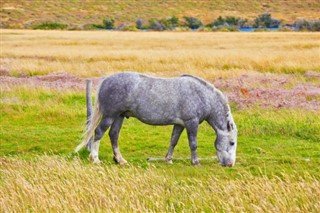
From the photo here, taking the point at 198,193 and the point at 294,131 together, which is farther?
the point at 294,131

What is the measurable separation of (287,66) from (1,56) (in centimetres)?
1923

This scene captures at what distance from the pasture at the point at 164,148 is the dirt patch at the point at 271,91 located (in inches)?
1.7

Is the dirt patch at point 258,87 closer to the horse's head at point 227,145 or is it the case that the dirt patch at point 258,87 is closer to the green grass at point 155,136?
the green grass at point 155,136

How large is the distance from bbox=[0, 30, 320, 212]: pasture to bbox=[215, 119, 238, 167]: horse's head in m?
0.23

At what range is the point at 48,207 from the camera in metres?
8.36

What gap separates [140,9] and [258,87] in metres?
123

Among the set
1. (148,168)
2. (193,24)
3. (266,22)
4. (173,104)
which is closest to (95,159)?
(148,168)

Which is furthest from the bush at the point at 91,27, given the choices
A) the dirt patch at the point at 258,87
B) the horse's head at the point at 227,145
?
the horse's head at the point at 227,145

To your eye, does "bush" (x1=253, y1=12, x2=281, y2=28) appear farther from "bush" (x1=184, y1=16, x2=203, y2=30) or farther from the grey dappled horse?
the grey dappled horse

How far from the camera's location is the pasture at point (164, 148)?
856cm

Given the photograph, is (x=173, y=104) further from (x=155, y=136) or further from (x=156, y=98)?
(x=155, y=136)

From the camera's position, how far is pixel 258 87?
22562mm

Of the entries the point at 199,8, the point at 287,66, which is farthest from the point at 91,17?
the point at 287,66

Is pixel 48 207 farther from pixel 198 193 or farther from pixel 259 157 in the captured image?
pixel 259 157
